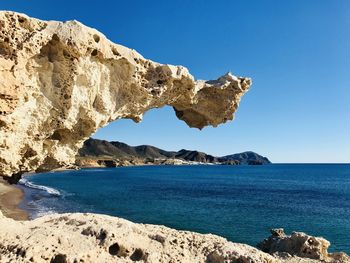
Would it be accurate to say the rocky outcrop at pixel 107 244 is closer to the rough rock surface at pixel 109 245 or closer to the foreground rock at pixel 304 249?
the rough rock surface at pixel 109 245

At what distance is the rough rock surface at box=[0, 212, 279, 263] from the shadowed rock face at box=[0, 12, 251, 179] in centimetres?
241

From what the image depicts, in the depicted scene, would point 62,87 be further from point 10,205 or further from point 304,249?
point 10,205

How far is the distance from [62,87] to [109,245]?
497 centimetres

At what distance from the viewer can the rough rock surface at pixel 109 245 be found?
8.33m

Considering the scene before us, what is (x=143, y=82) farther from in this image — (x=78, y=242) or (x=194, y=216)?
(x=194, y=216)

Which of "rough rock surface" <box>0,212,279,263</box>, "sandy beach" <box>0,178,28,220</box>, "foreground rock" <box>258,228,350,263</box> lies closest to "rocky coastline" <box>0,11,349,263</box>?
"rough rock surface" <box>0,212,279,263</box>

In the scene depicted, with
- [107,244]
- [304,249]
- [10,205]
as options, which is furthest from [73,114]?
[10,205]

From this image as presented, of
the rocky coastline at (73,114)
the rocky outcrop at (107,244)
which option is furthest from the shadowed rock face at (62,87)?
the rocky outcrop at (107,244)

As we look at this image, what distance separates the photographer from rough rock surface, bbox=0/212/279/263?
27.3ft

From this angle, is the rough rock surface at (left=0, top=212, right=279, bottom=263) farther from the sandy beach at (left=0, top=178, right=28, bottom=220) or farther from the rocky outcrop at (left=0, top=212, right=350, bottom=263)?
the sandy beach at (left=0, top=178, right=28, bottom=220)

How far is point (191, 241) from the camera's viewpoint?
31.2ft

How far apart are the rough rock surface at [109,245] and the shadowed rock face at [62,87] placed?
2.41 metres

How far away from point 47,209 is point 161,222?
51.0ft

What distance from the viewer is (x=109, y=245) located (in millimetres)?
8797
